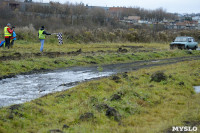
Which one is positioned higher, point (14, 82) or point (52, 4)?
point (52, 4)

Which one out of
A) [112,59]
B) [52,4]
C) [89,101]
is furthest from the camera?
[52,4]

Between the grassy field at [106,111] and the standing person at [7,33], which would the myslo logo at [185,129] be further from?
the standing person at [7,33]

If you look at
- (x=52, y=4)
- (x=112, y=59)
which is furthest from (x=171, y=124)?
(x=52, y=4)

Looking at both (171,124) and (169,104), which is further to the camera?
(169,104)

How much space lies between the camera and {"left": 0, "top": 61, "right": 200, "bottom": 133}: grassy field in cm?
743

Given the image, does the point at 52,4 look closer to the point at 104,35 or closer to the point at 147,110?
the point at 104,35

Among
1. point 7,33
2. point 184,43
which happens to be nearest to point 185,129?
point 7,33

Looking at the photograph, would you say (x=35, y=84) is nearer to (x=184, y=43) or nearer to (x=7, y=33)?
(x=7, y=33)

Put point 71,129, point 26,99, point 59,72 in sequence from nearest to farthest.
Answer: point 71,129
point 26,99
point 59,72

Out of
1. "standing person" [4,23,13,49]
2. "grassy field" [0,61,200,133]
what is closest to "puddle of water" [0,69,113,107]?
"grassy field" [0,61,200,133]

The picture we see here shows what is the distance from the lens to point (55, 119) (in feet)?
26.3

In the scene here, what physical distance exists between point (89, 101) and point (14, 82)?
187 inches

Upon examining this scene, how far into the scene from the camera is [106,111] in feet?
27.8

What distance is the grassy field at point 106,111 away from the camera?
7.43m
